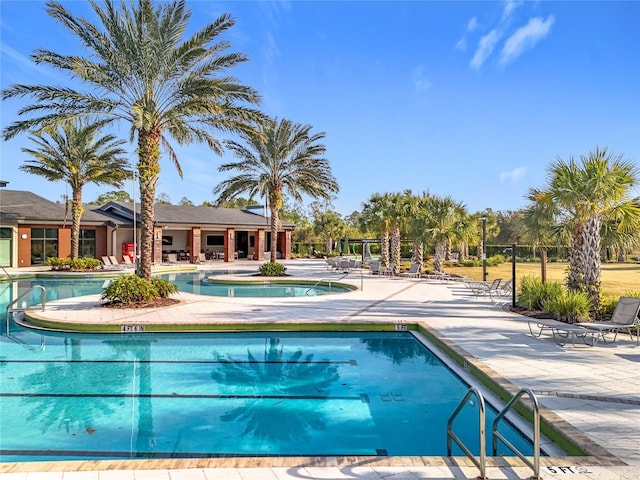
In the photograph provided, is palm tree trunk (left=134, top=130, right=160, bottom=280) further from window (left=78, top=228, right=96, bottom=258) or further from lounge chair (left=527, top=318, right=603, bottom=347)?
window (left=78, top=228, right=96, bottom=258)

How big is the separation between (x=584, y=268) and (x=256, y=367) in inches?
351

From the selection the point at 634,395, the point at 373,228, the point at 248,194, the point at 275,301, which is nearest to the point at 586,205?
the point at 634,395

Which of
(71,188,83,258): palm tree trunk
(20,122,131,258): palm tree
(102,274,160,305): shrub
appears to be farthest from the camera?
(71,188,83,258): palm tree trunk

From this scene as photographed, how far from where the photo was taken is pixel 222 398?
6777 mm

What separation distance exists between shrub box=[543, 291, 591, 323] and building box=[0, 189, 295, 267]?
1601 centimetres

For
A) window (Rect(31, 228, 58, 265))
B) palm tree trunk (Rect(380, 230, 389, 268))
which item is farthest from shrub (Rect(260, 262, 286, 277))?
window (Rect(31, 228, 58, 265))

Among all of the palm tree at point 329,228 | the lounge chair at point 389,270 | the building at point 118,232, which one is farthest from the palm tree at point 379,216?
the palm tree at point 329,228

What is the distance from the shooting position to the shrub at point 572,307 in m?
10.8

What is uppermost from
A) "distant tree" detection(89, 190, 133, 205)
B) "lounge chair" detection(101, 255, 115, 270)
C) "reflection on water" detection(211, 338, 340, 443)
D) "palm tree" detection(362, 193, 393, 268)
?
"distant tree" detection(89, 190, 133, 205)

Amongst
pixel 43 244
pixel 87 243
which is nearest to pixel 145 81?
pixel 43 244

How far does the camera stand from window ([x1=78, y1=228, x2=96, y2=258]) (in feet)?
105

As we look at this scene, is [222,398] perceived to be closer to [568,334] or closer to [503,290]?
[568,334]

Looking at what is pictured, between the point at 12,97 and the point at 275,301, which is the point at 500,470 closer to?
the point at 275,301

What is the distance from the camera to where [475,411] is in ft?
20.4
